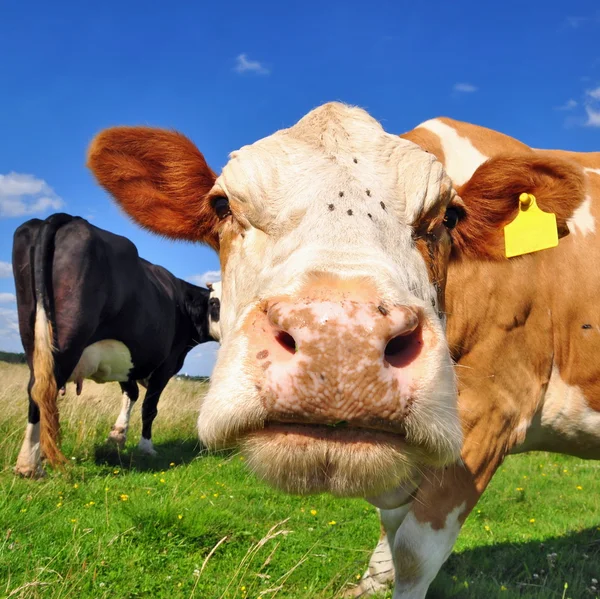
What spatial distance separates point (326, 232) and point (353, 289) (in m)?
0.43

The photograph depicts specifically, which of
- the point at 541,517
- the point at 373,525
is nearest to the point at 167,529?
the point at 373,525

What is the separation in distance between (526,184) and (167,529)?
10.7 feet

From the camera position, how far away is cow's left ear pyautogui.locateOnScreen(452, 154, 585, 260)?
3.16 metres

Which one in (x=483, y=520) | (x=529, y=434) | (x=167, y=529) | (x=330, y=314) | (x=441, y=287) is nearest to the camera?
(x=330, y=314)

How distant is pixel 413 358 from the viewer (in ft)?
5.58

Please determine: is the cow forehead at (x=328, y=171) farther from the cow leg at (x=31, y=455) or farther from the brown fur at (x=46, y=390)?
the cow leg at (x=31, y=455)

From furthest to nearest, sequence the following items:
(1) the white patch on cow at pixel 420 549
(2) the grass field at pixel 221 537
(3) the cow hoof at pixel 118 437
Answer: (3) the cow hoof at pixel 118 437 < (2) the grass field at pixel 221 537 < (1) the white patch on cow at pixel 420 549

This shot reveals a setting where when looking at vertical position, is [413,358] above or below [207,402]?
above

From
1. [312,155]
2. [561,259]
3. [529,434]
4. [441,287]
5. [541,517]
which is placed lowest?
[541,517]

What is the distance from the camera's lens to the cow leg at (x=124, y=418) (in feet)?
26.6

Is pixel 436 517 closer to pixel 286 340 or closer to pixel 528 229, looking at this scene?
pixel 528 229

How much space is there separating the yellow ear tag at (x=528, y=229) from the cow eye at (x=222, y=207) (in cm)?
157

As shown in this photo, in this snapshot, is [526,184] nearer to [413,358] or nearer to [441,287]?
[441,287]

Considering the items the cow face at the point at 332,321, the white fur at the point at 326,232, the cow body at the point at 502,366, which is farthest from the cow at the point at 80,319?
the cow face at the point at 332,321
